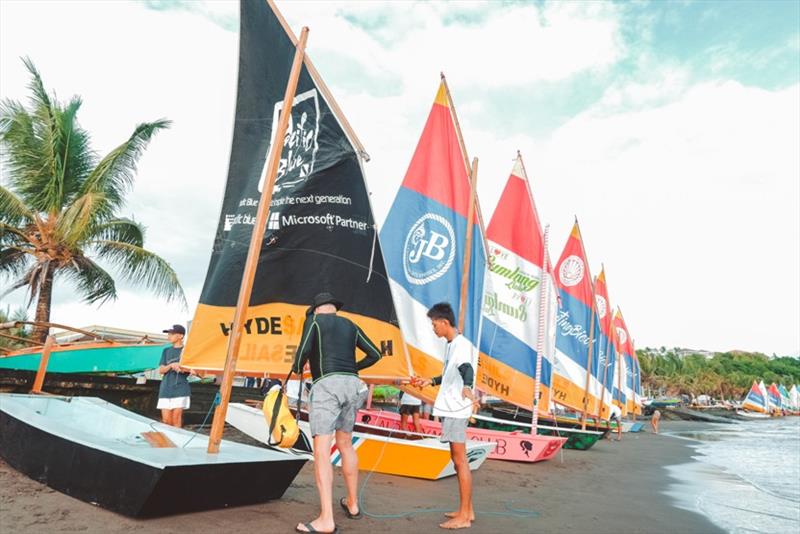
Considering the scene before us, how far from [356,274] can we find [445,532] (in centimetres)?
304

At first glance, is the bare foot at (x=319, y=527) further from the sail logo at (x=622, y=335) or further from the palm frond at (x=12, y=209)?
the sail logo at (x=622, y=335)

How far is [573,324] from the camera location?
59.3ft

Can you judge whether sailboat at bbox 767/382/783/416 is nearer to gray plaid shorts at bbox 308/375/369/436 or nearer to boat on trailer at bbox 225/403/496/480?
boat on trailer at bbox 225/403/496/480

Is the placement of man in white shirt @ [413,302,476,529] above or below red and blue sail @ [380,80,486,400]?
below

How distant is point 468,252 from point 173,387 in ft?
18.4

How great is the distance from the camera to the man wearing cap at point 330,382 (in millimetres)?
4527

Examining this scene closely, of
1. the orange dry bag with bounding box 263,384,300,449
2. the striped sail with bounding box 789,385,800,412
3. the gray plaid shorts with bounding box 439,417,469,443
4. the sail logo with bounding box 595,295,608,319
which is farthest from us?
the striped sail with bounding box 789,385,800,412

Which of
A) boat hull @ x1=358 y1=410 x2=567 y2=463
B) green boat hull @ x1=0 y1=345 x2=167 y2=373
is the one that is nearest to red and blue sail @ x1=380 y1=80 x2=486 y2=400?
boat hull @ x1=358 y1=410 x2=567 y2=463

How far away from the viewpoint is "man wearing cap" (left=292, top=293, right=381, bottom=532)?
178 inches

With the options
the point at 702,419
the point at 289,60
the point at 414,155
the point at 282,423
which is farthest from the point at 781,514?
the point at 702,419

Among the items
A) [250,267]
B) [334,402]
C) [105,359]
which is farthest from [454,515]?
[105,359]

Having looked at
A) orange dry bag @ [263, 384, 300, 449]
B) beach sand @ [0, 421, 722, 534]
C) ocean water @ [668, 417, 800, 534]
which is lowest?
ocean water @ [668, 417, 800, 534]

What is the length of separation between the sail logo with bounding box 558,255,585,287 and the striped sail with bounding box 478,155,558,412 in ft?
10.9

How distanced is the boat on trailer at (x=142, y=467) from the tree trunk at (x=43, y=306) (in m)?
10.7
